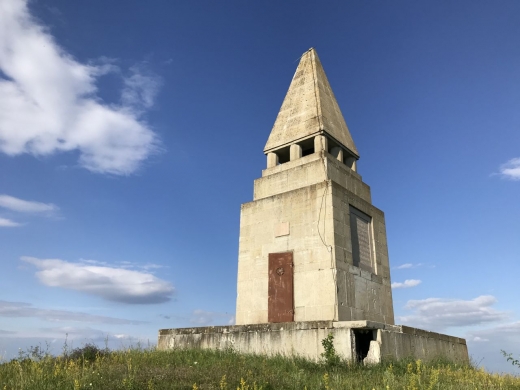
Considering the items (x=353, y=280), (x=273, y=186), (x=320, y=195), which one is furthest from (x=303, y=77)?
(x=353, y=280)

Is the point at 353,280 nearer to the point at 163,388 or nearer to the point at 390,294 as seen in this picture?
the point at 390,294

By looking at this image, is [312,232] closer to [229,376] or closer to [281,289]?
[281,289]

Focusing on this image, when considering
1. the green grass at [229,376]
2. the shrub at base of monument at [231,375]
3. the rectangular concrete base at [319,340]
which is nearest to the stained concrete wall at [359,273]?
the rectangular concrete base at [319,340]

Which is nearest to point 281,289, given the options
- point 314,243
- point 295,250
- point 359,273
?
point 295,250

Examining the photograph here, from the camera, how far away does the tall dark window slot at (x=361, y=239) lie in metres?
12.7

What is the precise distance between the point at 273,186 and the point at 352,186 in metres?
2.69

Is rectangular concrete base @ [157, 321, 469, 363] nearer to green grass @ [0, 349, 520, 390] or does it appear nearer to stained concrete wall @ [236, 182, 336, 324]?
green grass @ [0, 349, 520, 390]

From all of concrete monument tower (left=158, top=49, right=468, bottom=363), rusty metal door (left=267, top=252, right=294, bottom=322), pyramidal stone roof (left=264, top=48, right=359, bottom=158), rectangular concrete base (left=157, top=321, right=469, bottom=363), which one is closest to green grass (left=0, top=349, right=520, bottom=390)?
rectangular concrete base (left=157, top=321, right=469, bottom=363)

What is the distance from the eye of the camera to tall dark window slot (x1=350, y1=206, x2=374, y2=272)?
12.7m

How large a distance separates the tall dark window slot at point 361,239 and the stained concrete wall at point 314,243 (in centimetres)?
19

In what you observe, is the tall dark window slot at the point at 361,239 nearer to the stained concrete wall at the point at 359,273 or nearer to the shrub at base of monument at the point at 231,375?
the stained concrete wall at the point at 359,273

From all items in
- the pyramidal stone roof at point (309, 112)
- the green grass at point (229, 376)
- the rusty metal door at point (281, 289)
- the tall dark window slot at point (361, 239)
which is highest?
the pyramidal stone roof at point (309, 112)

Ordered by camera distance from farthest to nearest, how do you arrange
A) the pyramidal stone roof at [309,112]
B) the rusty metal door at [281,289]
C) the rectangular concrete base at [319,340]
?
the pyramidal stone roof at [309,112], the rusty metal door at [281,289], the rectangular concrete base at [319,340]

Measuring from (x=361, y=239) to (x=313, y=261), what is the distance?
2362mm
